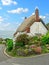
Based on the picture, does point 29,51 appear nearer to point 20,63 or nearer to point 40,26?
point 20,63

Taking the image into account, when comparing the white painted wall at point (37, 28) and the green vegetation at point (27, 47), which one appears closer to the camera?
the green vegetation at point (27, 47)

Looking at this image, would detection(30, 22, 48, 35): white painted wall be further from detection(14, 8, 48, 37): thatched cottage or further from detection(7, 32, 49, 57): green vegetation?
detection(7, 32, 49, 57): green vegetation

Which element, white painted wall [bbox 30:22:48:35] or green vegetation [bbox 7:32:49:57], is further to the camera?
white painted wall [bbox 30:22:48:35]

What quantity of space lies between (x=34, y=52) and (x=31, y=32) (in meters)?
17.9

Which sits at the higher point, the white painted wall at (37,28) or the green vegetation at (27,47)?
the white painted wall at (37,28)

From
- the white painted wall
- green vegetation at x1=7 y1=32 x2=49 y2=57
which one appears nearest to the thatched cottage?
the white painted wall

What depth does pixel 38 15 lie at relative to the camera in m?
49.5

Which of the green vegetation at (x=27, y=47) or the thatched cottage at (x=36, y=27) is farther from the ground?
the thatched cottage at (x=36, y=27)

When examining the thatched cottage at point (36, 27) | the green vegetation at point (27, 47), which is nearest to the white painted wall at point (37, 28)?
the thatched cottage at point (36, 27)

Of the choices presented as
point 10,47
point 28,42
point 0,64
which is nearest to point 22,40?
point 28,42

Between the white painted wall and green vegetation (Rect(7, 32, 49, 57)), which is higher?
the white painted wall

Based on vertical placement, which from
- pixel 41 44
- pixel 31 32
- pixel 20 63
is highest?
pixel 31 32

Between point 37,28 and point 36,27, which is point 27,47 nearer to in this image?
point 36,27

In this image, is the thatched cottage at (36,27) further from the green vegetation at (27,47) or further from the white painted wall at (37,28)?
the green vegetation at (27,47)
